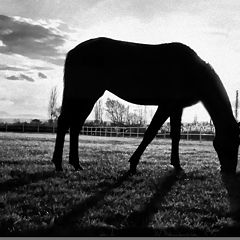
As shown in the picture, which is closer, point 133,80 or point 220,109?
point 220,109

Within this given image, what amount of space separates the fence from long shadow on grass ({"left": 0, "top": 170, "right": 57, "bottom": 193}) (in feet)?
89.6

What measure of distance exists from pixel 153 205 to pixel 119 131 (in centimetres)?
4022

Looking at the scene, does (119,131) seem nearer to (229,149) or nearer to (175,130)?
(175,130)

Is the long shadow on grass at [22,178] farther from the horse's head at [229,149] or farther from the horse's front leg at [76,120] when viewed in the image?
the horse's head at [229,149]

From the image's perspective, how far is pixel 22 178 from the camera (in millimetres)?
6125

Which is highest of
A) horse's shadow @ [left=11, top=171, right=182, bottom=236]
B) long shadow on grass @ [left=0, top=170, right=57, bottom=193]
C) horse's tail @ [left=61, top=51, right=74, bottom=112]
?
horse's tail @ [left=61, top=51, right=74, bottom=112]

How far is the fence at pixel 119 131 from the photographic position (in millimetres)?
37000

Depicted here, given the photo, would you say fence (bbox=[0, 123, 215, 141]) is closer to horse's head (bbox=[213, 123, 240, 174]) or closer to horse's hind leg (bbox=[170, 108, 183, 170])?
horse's hind leg (bbox=[170, 108, 183, 170])

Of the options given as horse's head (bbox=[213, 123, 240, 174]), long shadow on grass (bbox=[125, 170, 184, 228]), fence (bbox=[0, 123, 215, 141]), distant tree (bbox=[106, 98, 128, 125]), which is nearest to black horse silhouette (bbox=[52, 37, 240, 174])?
long shadow on grass (bbox=[125, 170, 184, 228])

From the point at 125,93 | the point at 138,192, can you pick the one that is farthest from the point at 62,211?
the point at 125,93

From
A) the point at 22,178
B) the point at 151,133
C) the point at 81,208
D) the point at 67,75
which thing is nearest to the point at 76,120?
the point at 67,75

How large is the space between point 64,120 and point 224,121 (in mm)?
3048

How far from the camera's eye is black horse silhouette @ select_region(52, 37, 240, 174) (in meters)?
6.86

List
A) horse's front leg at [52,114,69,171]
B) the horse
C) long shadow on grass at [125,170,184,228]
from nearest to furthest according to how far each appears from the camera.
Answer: long shadow on grass at [125,170,184,228] < the horse < horse's front leg at [52,114,69,171]
